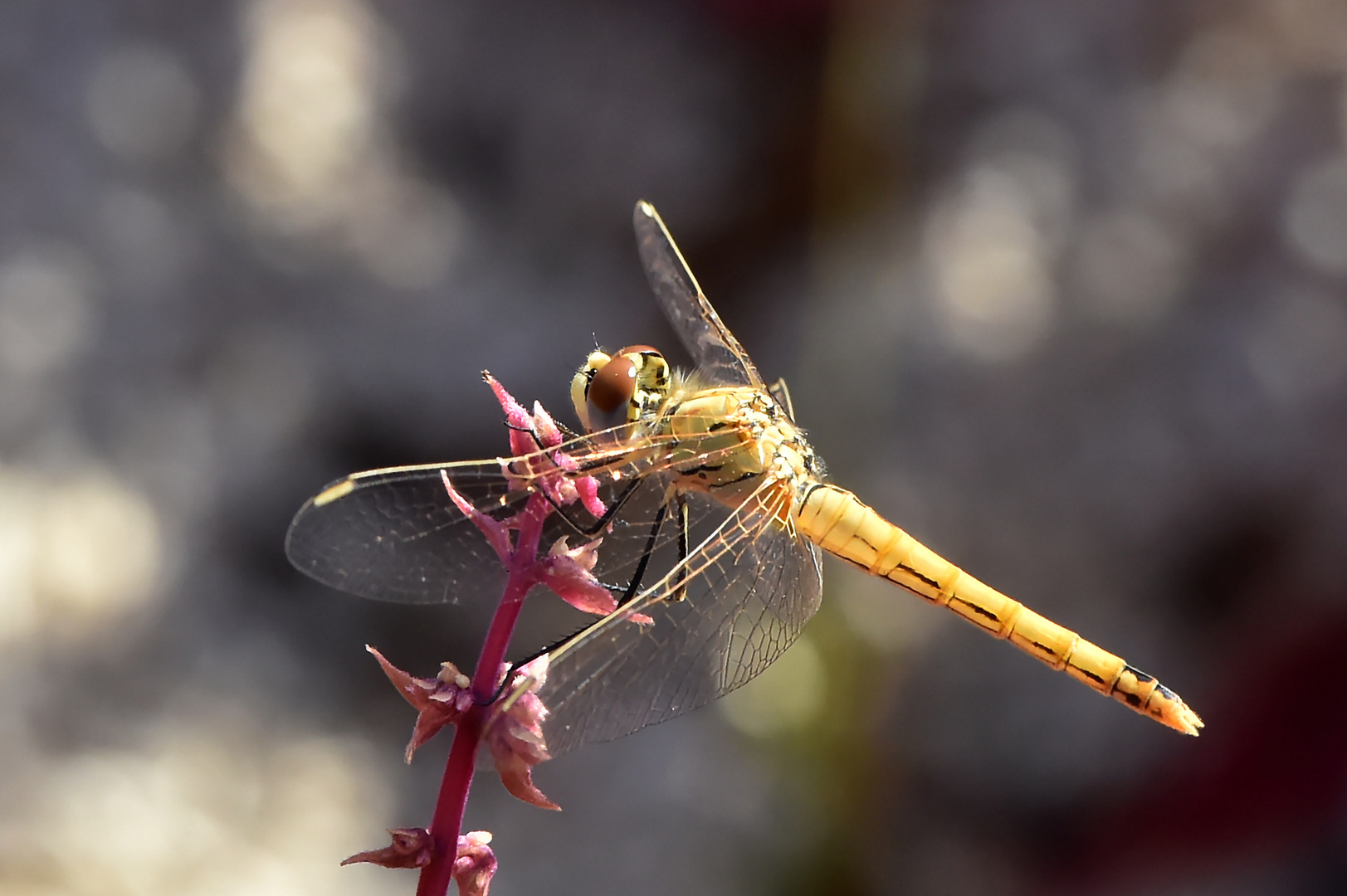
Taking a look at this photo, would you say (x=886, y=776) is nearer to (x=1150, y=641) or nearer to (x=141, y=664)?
(x=1150, y=641)

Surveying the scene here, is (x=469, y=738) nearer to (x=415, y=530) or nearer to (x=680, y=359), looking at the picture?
(x=415, y=530)

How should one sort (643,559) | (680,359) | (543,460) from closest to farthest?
(543,460) < (643,559) < (680,359)

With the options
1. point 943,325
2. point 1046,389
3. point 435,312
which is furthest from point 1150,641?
point 435,312

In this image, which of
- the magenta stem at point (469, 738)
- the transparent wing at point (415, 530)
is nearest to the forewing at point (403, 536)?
the transparent wing at point (415, 530)

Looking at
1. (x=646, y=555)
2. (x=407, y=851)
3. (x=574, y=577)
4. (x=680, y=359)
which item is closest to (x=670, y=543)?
(x=646, y=555)

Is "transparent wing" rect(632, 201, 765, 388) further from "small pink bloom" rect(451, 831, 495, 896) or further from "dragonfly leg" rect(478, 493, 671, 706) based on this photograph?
"small pink bloom" rect(451, 831, 495, 896)

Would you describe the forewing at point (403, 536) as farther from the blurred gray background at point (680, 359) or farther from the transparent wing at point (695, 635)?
the blurred gray background at point (680, 359)
